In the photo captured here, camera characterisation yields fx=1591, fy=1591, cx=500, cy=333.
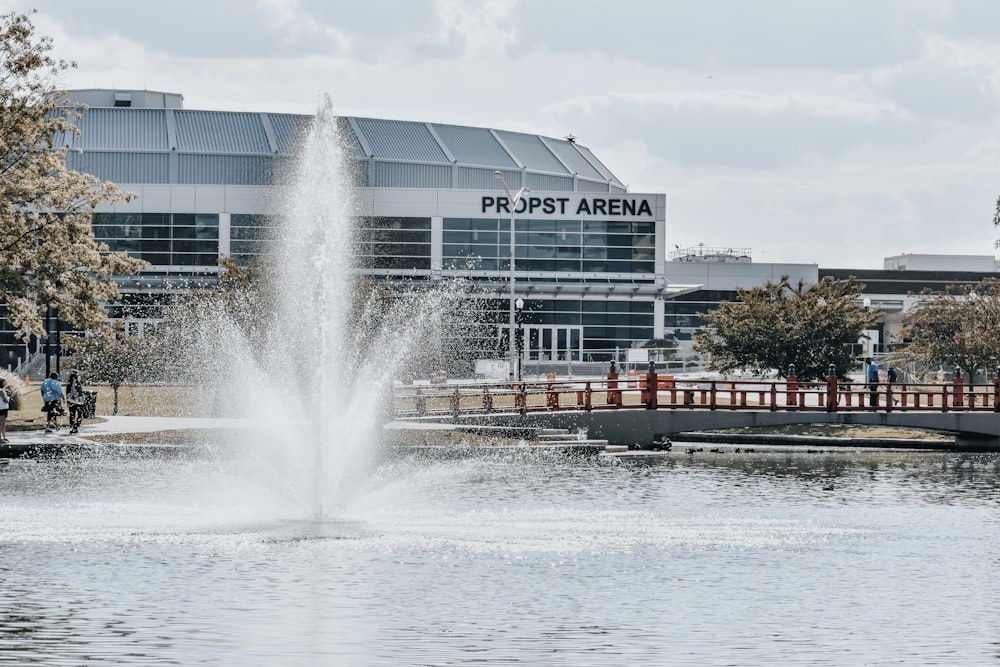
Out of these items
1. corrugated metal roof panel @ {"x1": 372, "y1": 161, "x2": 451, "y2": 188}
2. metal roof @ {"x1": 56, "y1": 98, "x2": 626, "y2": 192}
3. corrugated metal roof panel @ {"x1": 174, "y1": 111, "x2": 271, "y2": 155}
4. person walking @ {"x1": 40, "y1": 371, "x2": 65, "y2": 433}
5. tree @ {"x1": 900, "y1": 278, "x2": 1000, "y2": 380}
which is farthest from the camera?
corrugated metal roof panel @ {"x1": 372, "y1": 161, "x2": 451, "y2": 188}

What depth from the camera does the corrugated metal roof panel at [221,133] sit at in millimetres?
111125

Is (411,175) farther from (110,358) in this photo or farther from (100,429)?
(100,429)

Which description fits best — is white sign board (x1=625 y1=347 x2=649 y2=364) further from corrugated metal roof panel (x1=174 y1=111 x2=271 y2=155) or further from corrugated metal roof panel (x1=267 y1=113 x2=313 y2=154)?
corrugated metal roof panel (x1=174 y1=111 x2=271 y2=155)

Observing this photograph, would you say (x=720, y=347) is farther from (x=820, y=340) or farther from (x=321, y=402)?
(x=321, y=402)

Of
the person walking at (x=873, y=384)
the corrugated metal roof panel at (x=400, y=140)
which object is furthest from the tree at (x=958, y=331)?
the corrugated metal roof panel at (x=400, y=140)

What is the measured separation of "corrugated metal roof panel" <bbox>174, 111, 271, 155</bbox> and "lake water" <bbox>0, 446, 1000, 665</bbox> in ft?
251

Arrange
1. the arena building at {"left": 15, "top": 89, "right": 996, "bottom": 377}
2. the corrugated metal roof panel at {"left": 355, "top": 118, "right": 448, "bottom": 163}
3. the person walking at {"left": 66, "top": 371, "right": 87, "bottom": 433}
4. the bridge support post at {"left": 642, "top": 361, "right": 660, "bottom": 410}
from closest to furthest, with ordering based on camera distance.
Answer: the person walking at {"left": 66, "top": 371, "right": 87, "bottom": 433} < the bridge support post at {"left": 642, "top": 361, "right": 660, "bottom": 410} < the arena building at {"left": 15, "top": 89, "right": 996, "bottom": 377} < the corrugated metal roof panel at {"left": 355, "top": 118, "right": 448, "bottom": 163}

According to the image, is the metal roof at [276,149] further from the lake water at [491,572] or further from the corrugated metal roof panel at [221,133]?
the lake water at [491,572]

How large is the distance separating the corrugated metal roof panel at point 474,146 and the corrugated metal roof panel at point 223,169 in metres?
15.4

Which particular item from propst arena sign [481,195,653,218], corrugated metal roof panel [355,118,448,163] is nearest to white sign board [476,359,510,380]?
propst arena sign [481,195,653,218]

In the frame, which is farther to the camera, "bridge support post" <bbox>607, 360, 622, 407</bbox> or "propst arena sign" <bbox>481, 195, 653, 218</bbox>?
"propst arena sign" <bbox>481, 195, 653, 218</bbox>

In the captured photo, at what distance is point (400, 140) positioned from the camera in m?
118

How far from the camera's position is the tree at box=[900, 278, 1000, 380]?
197ft

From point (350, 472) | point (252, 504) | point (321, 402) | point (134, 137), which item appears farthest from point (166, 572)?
point (134, 137)
